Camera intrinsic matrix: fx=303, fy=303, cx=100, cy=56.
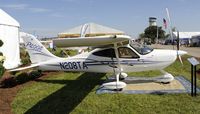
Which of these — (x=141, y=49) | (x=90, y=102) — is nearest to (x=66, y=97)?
(x=90, y=102)

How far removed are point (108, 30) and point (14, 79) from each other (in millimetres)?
5729

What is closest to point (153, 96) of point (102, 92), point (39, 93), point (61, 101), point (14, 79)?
point (102, 92)

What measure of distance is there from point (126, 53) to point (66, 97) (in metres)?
3.58

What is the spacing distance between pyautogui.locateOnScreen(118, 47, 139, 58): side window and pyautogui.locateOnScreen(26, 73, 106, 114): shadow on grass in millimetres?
1915

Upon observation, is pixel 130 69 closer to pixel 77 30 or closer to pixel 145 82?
pixel 145 82

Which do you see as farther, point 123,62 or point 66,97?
point 123,62

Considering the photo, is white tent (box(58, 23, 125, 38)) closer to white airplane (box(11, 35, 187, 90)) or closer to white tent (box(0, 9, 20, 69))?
white airplane (box(11, 35, 187, 90))

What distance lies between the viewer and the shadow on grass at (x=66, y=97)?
33.5ft

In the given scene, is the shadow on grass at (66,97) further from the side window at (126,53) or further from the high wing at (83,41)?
the high wing at (83,41)

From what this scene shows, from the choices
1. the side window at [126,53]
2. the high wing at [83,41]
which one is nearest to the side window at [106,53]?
the side window at [126,53]

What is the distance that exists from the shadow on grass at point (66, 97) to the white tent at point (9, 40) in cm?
683

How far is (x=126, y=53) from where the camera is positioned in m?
13.5

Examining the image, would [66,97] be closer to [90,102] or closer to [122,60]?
[90,102]

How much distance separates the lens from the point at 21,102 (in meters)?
11.2
